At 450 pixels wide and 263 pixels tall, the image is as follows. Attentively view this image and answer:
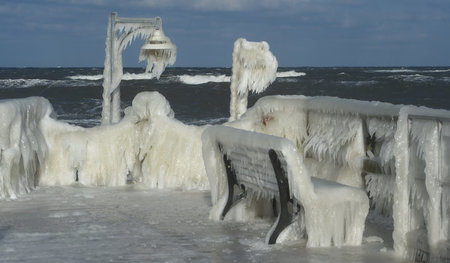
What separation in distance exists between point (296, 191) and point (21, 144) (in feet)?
14.4

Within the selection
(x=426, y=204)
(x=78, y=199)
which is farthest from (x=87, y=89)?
(x=426, y=204)

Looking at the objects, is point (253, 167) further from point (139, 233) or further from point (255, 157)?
point (139, 233)

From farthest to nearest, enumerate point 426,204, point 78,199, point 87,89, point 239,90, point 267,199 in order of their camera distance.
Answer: point 87,89 → point 239,90 → point 78,199 → point 267,199 → point 426,204

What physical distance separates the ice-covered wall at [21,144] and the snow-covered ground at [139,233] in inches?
9.2

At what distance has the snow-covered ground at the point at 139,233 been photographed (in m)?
7.32

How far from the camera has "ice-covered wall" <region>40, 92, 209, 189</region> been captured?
11133 millimetres

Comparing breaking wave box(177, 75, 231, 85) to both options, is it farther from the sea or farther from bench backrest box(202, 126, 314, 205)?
bench backrest box(202, 126, 314, 205)

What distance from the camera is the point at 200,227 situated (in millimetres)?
8625

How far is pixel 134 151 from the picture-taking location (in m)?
11.3

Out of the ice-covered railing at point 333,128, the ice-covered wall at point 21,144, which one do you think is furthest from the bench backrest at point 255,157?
the ice-covered wall at point 21,144

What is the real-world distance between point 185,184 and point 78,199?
148 cm

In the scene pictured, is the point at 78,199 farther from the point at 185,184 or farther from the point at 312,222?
the point at 312,222

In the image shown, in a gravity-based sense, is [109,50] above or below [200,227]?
above

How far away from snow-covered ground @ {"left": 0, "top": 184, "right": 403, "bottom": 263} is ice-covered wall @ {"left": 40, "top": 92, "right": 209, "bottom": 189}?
0.50 metres
